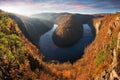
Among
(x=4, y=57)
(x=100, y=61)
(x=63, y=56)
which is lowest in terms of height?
(x=63, y=56)

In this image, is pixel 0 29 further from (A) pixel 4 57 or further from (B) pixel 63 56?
(B) pixel 63 56

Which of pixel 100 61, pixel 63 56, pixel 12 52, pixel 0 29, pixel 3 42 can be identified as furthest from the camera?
pixel 63 56

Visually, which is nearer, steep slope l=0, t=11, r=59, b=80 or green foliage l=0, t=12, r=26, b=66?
steep slope l=0, t=11, r=59, b=80

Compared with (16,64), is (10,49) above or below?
above

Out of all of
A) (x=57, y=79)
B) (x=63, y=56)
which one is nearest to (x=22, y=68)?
(x=57, y=79)

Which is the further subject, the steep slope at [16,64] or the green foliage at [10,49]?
the green foliage at [10,49]

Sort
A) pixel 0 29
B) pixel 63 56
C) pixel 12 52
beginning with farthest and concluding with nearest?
pixel 63 56, pixel 0 29, pixel 12 52

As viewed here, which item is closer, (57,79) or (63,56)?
(57,79)

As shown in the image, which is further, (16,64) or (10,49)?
(10,49)

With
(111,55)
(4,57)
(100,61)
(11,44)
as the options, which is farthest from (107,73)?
(11,44)

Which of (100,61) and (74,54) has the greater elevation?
(100,61)
